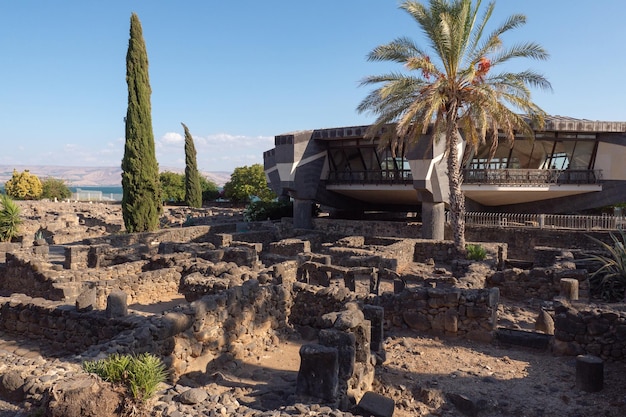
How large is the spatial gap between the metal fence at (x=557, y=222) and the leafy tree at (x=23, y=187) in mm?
53132

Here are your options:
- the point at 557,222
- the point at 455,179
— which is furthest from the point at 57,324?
the point at 557,222

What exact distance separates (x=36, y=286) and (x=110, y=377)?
11.1 meters

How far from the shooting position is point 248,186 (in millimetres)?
51875

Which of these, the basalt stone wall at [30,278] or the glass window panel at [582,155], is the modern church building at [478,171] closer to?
→ the glass window panel at [582,155]

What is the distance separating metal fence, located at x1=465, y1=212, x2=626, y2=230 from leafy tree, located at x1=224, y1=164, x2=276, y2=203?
30.0 metres

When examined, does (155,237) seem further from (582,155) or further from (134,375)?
(582,155)

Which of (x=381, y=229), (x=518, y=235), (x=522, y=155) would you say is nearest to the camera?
(x=518, y=235)

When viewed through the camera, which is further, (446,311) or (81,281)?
(81,281)

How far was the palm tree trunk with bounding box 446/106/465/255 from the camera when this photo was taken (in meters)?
18.5

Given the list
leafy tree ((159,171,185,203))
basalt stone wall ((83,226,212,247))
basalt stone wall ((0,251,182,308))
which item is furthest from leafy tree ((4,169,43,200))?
basalt stone wall ((0,251,182,308))

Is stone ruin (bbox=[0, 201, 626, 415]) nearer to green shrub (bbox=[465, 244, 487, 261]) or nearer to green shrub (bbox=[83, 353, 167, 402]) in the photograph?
green shrub (bbox=[465, 244, 487, 261])

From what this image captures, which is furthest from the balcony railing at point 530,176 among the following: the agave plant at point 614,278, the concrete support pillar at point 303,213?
the agave plant at point 614,278

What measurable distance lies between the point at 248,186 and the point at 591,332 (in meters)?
46.0

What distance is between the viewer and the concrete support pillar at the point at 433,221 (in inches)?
974
